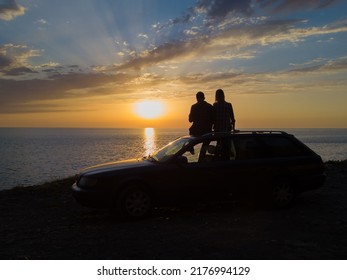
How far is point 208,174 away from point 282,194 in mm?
1819

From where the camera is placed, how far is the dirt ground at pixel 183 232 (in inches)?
216

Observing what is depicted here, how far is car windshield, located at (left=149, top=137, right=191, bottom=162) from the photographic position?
8092mm

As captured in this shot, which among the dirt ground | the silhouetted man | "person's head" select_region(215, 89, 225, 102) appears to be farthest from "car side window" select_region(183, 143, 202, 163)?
"person's head" select_region(215, 89, 225, 102)

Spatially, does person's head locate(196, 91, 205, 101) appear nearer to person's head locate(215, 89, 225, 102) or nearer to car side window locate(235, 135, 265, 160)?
person's head locate(215, 89, 225, 102)

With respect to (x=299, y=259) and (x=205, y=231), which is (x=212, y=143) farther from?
(x=299, y=259)

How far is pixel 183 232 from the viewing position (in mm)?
6613

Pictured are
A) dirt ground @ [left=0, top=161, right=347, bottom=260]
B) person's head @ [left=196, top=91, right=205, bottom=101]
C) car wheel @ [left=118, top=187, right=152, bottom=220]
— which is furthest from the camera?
person's head @ [left=196, top=91, right=205, bottom=101]

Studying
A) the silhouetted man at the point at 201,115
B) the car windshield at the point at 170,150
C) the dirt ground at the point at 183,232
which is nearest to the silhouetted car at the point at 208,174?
the car windshield at the point at 170,150

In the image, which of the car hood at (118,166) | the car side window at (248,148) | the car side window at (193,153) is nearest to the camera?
the car hood at (118,166)

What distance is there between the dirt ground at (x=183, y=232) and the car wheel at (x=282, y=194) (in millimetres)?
244

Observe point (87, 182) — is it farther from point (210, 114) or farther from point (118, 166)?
point (210, 114)

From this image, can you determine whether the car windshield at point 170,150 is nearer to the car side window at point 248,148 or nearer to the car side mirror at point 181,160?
the car side mirror at point 181,160

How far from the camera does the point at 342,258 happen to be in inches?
202

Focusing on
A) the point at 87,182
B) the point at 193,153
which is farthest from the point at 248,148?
the point at 87,182
